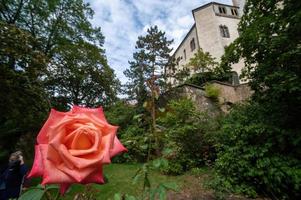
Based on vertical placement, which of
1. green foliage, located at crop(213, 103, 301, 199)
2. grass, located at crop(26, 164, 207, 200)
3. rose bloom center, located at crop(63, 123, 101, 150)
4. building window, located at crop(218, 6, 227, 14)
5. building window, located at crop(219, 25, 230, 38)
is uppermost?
building window, located at crop(218, 6, 227, 14)

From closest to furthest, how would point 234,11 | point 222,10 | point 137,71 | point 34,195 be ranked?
point 34,195 → point 137,71 → point 222,10 → point 234,11

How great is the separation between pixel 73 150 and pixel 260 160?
651 cm

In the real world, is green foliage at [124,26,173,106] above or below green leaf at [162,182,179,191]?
above

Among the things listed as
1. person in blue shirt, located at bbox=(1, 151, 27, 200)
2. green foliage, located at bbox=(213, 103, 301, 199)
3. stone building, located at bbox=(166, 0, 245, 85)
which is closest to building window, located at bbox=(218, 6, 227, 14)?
stone building, located at bbox=(166, 0, 245, 85)

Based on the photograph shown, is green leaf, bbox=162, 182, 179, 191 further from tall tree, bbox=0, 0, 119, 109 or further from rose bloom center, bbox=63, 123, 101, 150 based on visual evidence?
tall tree, bbox=0, 0, 119, 109

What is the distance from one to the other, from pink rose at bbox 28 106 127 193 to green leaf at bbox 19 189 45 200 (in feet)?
0.70

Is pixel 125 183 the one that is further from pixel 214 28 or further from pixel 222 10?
pixel 222 10

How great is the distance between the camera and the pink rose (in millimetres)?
541

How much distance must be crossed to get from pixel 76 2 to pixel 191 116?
1509 centimetres

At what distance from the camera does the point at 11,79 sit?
24.4 feet

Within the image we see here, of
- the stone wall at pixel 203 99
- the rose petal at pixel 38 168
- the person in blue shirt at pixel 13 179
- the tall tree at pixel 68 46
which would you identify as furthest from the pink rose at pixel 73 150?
the tall tree at pixel 68 46

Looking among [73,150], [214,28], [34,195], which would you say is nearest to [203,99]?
[34,195]

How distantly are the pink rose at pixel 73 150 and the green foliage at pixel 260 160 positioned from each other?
6.17 metres

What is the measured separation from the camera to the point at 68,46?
16906 millimetres
